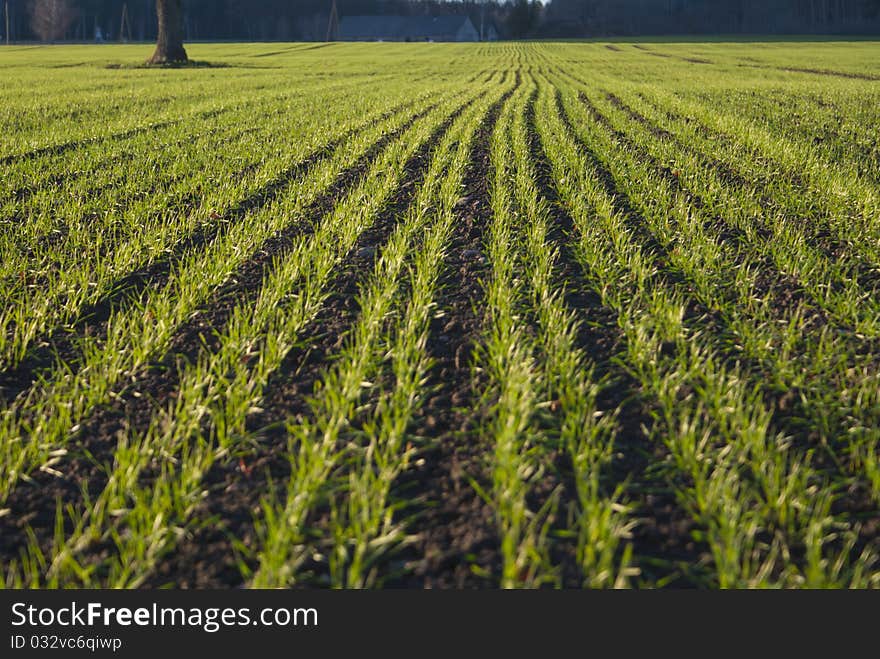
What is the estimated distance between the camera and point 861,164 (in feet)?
33.2

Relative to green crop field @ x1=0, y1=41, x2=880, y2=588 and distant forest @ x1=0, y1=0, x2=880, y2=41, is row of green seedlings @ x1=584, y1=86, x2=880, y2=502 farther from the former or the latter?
distant forest @ x1=0, y1=0, x2=880, y2=41

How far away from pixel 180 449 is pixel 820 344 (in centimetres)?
343

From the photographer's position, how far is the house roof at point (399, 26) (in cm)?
11638

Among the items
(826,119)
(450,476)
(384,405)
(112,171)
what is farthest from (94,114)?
(450,476)

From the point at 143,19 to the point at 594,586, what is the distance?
334 feet

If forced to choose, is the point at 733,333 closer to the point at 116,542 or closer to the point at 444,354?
the point at 444,354

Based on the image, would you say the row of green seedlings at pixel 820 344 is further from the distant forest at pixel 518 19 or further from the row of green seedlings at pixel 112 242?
the distant forest at pixel 518 19

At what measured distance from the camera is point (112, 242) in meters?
6.43

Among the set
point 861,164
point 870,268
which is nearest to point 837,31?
point 861,164

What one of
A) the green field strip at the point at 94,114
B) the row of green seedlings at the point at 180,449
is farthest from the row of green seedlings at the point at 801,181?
the green field strip at the point at 94,114

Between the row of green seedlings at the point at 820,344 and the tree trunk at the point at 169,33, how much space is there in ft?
118

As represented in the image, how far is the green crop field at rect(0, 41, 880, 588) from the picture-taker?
2.64m

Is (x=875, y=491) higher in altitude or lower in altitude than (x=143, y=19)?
Result: lower

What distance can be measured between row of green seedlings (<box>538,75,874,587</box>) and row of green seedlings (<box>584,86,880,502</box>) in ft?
0.69
